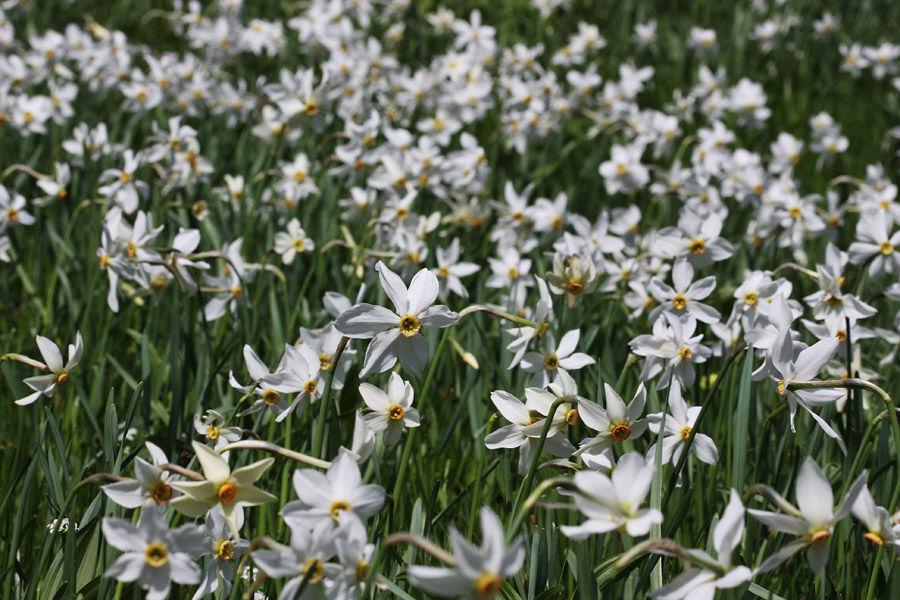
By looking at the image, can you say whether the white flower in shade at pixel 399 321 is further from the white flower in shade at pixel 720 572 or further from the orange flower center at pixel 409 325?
the white flower in shade at pixel 720 572

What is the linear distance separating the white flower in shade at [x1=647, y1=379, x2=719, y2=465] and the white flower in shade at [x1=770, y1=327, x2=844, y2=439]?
17 centimetres

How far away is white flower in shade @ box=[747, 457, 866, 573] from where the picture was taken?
3.77 ft

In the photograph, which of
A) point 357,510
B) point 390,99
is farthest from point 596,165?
point 357,510

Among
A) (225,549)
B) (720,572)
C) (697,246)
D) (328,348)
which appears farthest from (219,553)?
(697,246)

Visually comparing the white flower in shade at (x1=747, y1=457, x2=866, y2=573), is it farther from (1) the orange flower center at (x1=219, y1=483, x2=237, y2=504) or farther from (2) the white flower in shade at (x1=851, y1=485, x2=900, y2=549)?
(1) the orange flower center at (x1=219, y1=483, x2=237, y2=504)

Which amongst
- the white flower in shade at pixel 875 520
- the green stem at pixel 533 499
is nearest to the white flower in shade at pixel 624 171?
the white flower in shade at pixel 875 520

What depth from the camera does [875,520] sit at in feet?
4.17

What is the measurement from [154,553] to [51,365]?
2.27 feet

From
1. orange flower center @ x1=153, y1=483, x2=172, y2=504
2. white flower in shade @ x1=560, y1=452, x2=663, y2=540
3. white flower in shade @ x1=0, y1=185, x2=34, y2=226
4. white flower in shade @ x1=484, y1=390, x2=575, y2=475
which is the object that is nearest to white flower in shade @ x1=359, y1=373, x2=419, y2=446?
white flower in shade @ x1=484, y1=390, x2=575, y2=475

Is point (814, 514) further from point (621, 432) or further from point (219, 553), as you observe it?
point (219, 553)

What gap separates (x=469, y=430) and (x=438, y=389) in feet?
0.62

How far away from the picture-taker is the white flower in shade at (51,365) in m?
1.63

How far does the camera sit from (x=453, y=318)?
4.85 ft

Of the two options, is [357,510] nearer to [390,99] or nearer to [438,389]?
[438,389]
